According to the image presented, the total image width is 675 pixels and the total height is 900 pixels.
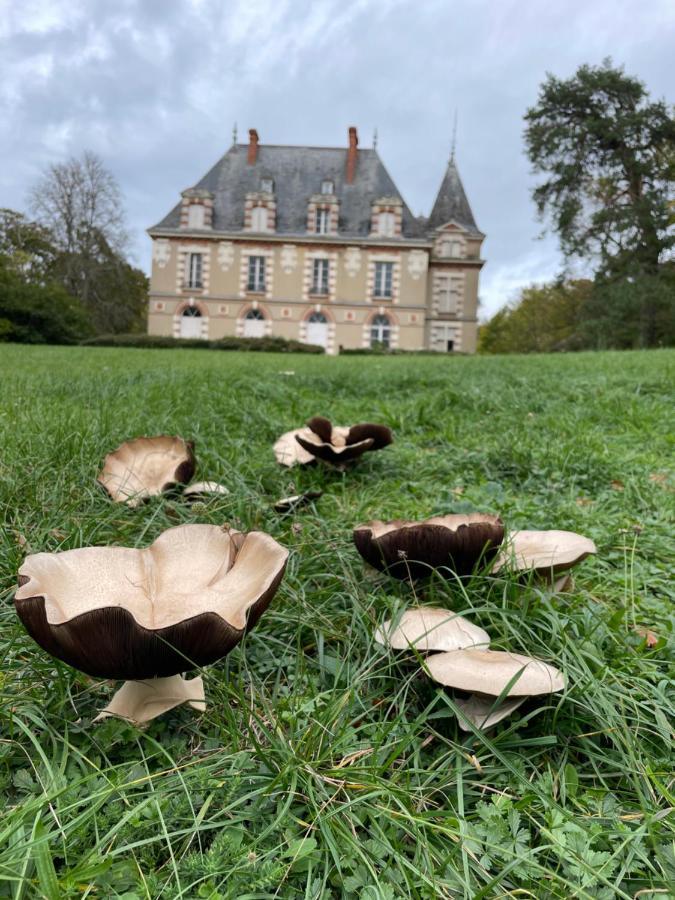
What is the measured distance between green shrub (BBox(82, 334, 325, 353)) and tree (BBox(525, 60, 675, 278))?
14546 mm

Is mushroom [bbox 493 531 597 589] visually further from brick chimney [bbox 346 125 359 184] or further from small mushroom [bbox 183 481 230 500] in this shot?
brick chimney [bbox 346 125 359 184]

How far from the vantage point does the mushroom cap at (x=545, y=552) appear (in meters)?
1.39

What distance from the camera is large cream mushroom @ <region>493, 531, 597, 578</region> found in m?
1.39

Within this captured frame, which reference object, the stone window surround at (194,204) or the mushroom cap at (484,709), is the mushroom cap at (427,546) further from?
the stone window surround at (194,204)

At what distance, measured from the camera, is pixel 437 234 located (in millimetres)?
30406

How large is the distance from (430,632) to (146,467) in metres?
1.39

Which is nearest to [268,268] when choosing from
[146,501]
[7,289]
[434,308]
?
[434,308]

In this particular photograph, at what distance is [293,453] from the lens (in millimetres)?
2553

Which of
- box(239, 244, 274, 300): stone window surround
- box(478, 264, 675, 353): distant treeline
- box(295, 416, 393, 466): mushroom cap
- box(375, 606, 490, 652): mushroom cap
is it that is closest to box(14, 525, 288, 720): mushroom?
box(375, 606, 490, 652): mushroom cap

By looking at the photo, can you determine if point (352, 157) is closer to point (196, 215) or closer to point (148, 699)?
point (196, 215)

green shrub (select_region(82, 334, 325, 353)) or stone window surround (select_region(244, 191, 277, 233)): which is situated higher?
stone window surround (select_region(244, 191, 277, 233))

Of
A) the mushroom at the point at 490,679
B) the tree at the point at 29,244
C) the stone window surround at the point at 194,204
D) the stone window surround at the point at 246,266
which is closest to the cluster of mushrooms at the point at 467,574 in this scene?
the mushroom at the point at 490,679

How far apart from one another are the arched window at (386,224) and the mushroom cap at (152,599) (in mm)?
30439

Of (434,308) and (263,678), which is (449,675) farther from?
(434,308)
